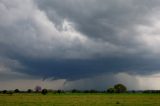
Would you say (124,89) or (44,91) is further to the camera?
(124,89)

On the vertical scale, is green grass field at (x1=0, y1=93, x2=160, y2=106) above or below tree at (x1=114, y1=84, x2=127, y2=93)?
below

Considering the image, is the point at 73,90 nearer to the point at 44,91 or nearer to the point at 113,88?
the point at 113,88

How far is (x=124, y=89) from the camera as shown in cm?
19350

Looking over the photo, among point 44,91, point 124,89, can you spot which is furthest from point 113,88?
point 44,91

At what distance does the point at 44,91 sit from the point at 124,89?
225 ft

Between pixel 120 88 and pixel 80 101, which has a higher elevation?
pixel 120 88

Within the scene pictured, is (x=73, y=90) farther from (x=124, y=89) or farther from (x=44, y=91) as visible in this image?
(x=44, y=91)

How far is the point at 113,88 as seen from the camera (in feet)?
629

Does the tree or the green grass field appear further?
the tree

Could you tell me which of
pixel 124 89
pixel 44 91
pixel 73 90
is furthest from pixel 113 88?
pixel 44 91

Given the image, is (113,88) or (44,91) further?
(113,88)

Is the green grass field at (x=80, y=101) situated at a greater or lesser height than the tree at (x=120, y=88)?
lesser

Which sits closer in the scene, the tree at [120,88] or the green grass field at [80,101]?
the green grass field at [80,101]

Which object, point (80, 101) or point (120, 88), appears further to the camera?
point (120, 88)
